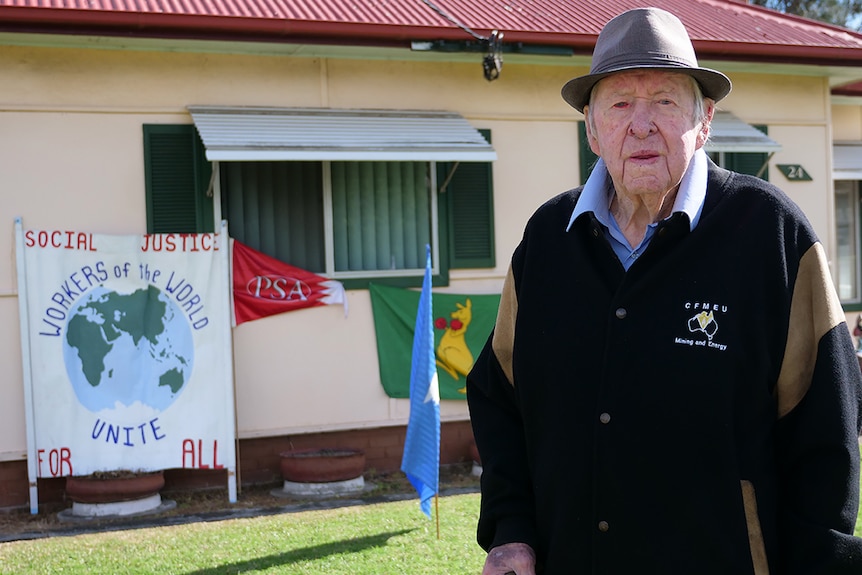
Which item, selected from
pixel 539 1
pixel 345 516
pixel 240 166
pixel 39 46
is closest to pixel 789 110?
pixel 539 1

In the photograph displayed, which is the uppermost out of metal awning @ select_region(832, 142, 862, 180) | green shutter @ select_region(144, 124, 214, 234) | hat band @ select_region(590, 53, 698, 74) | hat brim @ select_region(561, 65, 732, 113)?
metal awning @ select_region(832, 142, 862, 180)

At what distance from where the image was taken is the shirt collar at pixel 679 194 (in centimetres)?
241

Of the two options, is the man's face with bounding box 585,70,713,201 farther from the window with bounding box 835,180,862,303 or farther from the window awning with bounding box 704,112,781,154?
the window with bounding box 835,180,862,303

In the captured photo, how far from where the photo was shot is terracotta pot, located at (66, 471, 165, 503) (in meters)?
7.69

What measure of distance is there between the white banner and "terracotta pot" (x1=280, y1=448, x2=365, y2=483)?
20.3 inches

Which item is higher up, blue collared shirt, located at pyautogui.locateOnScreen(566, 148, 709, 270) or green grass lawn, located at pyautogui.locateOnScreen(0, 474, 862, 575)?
blue collared shirt, located at pyautogui.locateOnScreen(566, 148, 709, 270)

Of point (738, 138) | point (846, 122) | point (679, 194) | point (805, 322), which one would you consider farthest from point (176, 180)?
point (846, 122)

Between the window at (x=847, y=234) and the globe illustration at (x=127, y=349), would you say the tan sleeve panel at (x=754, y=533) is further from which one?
the window at (x=847, y=234)

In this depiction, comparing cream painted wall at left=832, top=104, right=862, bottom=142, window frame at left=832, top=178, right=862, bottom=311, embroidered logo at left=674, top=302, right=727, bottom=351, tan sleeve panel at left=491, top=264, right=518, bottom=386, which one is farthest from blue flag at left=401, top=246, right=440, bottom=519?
cream painted wall at left=832, top=104, right=862, bottom=142

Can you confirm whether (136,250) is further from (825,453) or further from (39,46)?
(825,453)

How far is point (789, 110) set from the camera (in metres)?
10.5

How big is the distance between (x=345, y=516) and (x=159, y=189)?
2.97 m

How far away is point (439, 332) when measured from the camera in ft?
30.1

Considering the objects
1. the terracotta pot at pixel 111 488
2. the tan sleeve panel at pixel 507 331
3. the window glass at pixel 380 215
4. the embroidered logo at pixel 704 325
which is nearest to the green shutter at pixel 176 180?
the window glass at pixel 380 215
